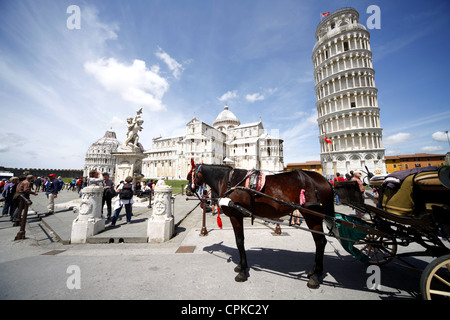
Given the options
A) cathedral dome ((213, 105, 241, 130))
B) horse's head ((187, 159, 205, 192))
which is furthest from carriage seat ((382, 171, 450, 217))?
cathedral dome ((213, 105, 241, 130))

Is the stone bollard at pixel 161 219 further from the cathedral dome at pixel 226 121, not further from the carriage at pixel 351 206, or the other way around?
the cathedral dome at pixel 226 121

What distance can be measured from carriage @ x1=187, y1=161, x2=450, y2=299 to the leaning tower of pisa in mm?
34710

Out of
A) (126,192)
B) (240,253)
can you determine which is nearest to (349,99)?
(240,253)

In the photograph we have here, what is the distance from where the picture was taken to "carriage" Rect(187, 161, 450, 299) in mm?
2586

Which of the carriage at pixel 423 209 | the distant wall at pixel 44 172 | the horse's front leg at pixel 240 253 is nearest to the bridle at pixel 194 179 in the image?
the horse's front leg at pixel 240 253

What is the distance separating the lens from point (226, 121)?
7375cm

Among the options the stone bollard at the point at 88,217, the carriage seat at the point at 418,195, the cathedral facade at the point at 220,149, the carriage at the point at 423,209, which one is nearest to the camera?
the carriage at the point at 423,209

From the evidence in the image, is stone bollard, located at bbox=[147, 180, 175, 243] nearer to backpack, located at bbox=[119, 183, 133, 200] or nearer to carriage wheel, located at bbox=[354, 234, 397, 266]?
backpack, located at bbox=[119, 183, 133, 200]

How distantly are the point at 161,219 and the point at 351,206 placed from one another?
17.4 ft

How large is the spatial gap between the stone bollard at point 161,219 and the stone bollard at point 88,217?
75.7 inches

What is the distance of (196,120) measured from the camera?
5922 cm

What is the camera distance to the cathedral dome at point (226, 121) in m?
73.6

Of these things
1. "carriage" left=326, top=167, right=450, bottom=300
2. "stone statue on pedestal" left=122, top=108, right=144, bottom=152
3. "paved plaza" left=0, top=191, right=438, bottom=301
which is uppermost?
"stone statue on pedestal" left=122, top=108, right=144, bottom=152
